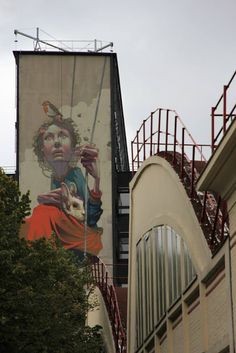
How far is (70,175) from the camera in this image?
85.1m

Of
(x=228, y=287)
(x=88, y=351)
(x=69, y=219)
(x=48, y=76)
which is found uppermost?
(x=48, y=76)

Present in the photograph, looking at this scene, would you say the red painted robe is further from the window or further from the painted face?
the window

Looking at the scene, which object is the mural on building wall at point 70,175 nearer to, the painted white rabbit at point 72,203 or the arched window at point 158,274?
the painted white rabbit at point 72,203

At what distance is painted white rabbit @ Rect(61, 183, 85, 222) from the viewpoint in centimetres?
8397

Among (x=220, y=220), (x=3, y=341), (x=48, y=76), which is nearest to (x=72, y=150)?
(x=48, y=76)

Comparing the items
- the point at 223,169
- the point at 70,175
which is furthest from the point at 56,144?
the point at 223,169

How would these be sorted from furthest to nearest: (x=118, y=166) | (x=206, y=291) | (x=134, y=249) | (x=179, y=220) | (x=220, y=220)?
1. (x=118, y=166)
2. (x=134, y=249)
3. (x=179, y=220)
4. (x=220, y=220)
5. (x=206, y=291)

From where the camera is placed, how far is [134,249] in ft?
113

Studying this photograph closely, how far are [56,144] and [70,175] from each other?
318cm

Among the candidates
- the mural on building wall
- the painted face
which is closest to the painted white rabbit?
the mural on building wall

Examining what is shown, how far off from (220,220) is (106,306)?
2407 cm

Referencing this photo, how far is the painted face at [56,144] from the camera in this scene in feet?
279

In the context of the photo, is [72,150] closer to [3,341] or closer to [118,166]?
[118,166]

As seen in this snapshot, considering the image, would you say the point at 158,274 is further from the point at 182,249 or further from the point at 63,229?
the point at 63,229
